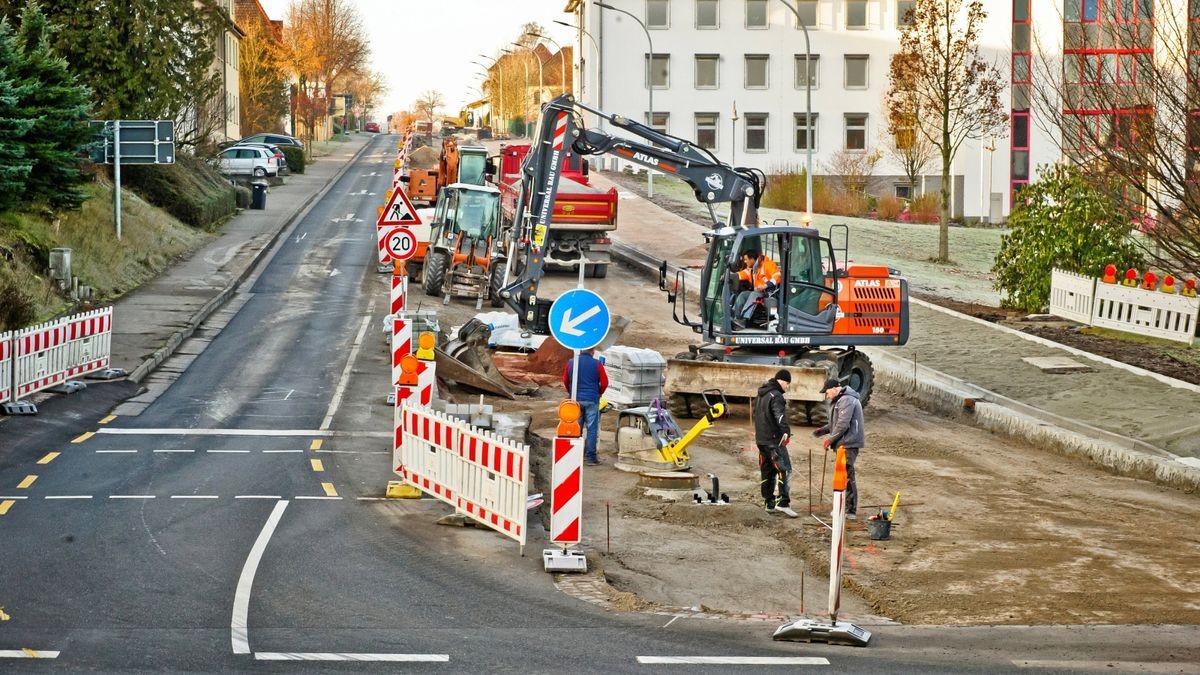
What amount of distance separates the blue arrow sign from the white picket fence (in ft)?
56.4

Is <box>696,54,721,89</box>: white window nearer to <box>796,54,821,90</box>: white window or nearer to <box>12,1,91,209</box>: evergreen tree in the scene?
<box>796,54,821,90</box>: white window

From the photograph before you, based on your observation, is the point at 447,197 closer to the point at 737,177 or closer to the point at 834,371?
the point at 737,177

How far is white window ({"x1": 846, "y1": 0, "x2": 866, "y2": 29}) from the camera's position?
3086 inches

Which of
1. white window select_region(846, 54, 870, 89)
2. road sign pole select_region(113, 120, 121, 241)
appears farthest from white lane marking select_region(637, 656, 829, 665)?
white window select_region(846, 54, 870, 89)

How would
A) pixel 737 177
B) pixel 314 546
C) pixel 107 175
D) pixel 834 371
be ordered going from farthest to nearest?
pixel 107 175 → pixel 737 177 → pixel 834 371 → pixel 314 546

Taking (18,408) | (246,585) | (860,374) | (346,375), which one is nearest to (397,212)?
(346,375)

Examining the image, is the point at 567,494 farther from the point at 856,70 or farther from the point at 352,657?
the point at 856,70

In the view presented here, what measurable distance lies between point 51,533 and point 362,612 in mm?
4220

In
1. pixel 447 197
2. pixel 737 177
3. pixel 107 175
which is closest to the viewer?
pixel 737 177

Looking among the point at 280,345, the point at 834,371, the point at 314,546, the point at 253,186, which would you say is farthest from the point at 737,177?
the point at 253,186

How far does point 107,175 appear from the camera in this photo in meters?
42.4

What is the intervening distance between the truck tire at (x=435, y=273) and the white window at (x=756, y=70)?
45943 mm

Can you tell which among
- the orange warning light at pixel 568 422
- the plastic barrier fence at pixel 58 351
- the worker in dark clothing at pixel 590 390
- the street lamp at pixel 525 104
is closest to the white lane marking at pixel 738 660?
the orange warning light at pixel 568 422

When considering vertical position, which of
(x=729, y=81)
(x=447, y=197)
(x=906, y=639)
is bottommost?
(x=906, y=639)
